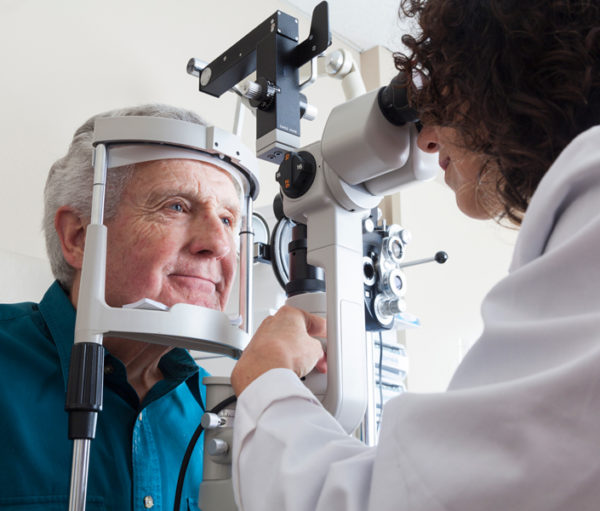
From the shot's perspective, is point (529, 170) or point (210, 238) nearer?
point (529, 170)

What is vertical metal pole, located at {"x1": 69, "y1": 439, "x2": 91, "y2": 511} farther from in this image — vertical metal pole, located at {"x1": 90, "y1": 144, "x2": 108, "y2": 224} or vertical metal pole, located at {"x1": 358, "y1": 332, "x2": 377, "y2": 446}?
vertical metal pole, located at {"x1": 358, "y1": 332, "x2": 377, "y2": 446}

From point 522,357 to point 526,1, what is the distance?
354mm

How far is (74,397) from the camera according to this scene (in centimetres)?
81

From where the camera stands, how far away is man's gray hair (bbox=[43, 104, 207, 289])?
117 centimetres

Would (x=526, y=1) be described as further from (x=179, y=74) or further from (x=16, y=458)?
(x=179, y=74)

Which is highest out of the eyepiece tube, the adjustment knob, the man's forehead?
the man's forehead

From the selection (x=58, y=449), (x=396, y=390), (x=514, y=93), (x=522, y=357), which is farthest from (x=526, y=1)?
(x=396, y=390)

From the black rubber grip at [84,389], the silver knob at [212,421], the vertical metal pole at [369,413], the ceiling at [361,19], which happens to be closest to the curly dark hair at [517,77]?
the silver knob at [212,421]

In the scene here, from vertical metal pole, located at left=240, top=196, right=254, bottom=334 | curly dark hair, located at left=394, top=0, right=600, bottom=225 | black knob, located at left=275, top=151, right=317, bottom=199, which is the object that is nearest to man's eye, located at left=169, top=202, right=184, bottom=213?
vertical metal pole, located at left=240, top=196, right=254, bottom=334

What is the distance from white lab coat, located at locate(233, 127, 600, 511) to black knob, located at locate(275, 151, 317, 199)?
459 millimetres

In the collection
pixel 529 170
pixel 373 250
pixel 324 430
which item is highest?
pixel 373 250

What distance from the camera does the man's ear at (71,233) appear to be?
1.19m

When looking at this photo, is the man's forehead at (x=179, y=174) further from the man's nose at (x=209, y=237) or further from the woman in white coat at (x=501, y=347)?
the woman in white coat at (x=501, y=347)

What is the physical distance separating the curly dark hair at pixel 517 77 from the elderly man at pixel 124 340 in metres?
0.58
